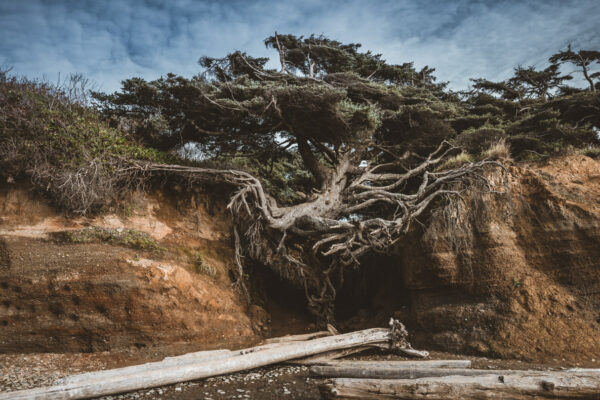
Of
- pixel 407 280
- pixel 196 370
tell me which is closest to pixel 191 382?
pixel 196 370

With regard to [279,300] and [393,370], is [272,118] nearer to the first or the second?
[279,300]

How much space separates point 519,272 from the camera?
7.55 meters

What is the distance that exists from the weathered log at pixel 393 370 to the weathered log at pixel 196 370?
2.34ft

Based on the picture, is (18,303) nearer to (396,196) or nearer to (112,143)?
(112,143)

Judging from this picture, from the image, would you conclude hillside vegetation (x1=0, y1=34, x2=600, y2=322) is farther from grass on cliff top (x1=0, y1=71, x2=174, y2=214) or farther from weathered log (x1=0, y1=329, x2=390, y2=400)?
weathered log (x1=0, y1=329, x2=390, y2=400)

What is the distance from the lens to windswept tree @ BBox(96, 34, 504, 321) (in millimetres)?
8305

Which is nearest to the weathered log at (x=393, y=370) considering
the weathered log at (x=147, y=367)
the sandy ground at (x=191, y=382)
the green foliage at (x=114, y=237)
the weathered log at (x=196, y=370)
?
the sandy ground at (x=191, y=382)

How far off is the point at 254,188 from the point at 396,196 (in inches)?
166

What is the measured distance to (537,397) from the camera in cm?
353

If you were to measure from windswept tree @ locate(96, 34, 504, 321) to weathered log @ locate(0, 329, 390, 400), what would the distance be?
6.67ft

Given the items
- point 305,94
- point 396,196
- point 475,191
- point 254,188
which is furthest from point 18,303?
point 475,191

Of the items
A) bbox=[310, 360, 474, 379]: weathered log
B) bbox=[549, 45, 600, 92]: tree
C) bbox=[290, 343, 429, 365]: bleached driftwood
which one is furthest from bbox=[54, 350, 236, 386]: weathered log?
bbox=[549, 45, 600, 92]: tree

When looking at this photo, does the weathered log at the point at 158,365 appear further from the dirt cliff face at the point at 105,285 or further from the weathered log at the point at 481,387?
the weathered log at the point at 481,387

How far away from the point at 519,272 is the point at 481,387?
4.99 meters
